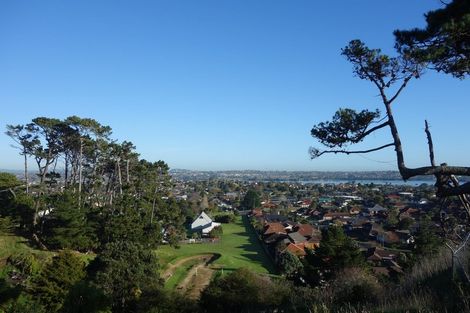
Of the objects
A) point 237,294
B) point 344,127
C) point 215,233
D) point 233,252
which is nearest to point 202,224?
point 215,233

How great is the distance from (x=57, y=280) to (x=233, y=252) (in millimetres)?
20814

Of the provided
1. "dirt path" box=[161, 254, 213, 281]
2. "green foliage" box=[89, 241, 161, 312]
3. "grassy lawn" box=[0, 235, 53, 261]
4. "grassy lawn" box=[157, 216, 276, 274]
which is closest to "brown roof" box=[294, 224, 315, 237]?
"grassy lawn" box=[157, 216, 276, 274]

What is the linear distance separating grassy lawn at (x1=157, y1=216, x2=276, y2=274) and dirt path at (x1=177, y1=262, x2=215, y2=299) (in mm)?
1223

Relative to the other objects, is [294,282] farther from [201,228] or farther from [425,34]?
[201,228]

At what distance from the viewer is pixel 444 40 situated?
6.85 metres

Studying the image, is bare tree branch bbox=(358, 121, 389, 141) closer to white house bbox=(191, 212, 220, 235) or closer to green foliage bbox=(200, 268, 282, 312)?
green foliage bbox=(200, 268, 282, 312)

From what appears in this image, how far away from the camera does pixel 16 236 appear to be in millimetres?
26219

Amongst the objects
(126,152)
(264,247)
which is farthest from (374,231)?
(126,152)

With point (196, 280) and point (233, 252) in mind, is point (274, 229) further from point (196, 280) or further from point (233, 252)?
point (196, 280)

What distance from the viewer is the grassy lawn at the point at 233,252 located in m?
29.8

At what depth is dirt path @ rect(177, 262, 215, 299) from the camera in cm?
2238

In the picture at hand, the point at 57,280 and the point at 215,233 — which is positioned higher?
the point at 57,280

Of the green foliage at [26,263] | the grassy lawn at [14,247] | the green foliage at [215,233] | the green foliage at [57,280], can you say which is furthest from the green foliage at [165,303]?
the green foliage at [215,233]

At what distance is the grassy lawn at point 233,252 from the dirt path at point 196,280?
122 cm
